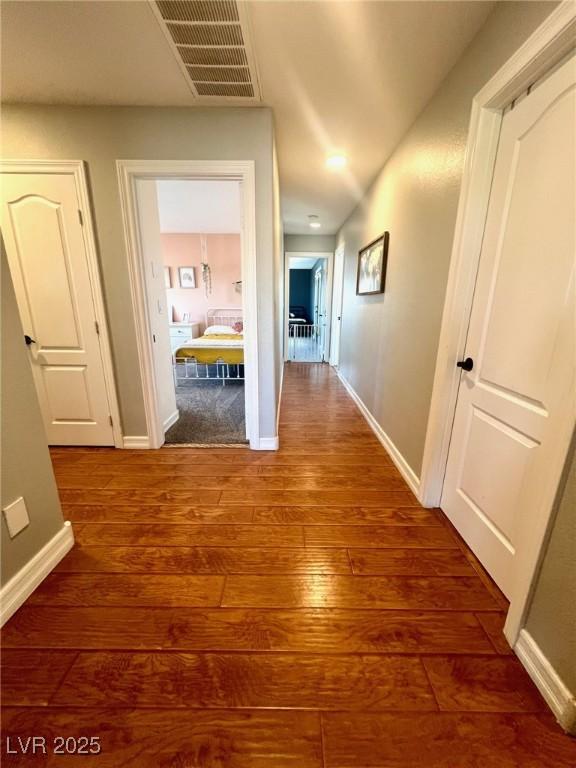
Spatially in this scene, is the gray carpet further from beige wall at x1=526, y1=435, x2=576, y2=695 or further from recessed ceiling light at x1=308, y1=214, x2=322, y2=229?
recessed ceiling light at x1=308, y1=214, x2=322, y2=229

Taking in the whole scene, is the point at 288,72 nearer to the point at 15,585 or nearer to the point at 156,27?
the point at 156,27

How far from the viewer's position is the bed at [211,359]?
4113 mm

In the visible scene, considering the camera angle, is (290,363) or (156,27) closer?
(156,27)

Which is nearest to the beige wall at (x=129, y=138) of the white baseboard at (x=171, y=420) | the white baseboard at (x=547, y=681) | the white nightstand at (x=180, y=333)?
the white baseboard at (x=171, y=420)

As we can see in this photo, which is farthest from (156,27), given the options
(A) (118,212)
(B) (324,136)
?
(B) (324,136)

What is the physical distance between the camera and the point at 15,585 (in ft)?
3.82

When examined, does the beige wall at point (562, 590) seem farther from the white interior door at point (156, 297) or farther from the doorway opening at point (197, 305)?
the white interior door at point (156, 297)

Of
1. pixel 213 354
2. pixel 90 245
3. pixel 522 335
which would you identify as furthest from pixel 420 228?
pixel 213 354

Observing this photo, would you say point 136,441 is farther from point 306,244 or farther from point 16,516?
point 306,244

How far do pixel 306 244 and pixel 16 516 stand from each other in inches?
229

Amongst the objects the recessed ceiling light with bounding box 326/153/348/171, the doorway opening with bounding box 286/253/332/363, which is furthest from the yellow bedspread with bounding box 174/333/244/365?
the recessed ceiling light with bounding box 326/153/348/171

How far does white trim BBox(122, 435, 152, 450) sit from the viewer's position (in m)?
2.44

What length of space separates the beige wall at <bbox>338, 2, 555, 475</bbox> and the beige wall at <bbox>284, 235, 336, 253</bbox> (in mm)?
2714

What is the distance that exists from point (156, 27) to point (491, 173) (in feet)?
5.61
